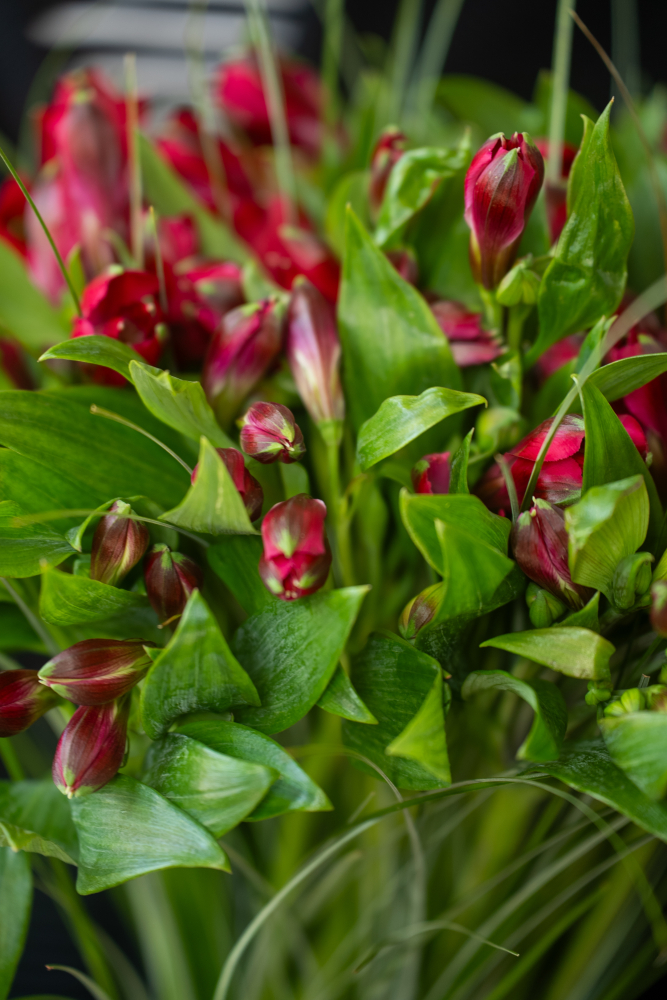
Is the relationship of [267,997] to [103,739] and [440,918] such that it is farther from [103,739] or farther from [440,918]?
[103,739]

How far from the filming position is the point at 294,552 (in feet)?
0.69

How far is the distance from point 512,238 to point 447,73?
0.78 meters

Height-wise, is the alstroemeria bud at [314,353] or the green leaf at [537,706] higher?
the alstroemeria bud at [314,353]

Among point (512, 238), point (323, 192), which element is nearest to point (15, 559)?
point (512, 238)

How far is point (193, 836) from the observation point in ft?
0.70

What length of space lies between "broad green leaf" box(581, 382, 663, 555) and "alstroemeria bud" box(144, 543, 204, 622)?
0.12 meters

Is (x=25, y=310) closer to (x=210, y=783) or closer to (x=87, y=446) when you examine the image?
(x=87, y=446)

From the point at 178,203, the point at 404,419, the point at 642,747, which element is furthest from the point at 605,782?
the point at 178,203

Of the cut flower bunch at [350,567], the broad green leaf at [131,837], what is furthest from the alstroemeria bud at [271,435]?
the broad green leaf at [131,837]

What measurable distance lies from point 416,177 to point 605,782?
8.8 inches

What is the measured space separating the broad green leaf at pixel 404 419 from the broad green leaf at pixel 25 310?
0.53 feet

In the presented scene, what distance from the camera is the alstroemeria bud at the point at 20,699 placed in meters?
0.23

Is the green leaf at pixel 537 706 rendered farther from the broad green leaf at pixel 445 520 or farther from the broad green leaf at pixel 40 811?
the broad green leaf at pixel 40 811

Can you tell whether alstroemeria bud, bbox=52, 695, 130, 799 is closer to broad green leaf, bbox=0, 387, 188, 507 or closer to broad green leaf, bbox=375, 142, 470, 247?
broad green leaf, bbox=0, 387, 188, 507
